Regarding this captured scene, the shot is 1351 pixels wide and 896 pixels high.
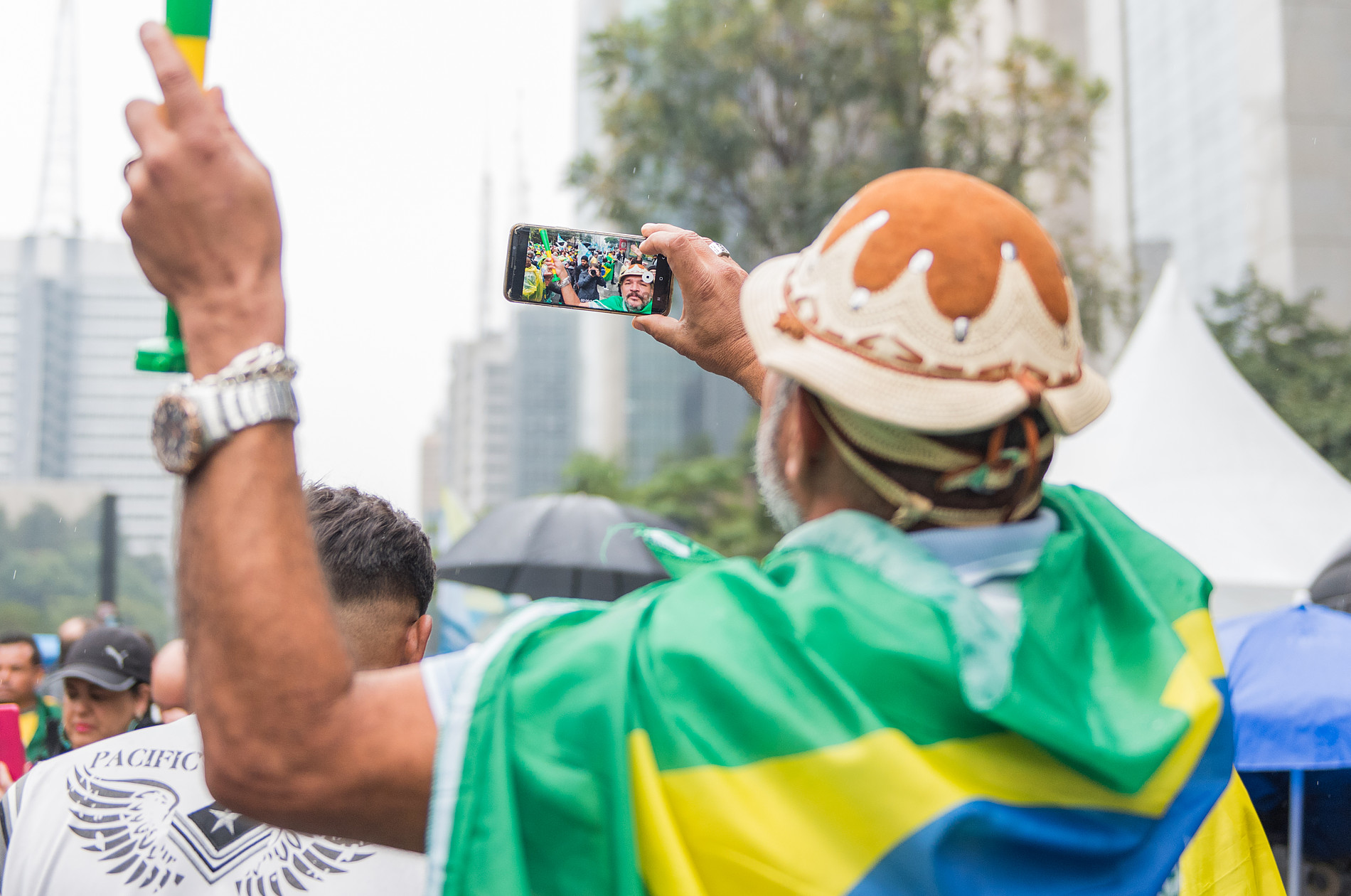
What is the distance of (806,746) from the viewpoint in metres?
1.04

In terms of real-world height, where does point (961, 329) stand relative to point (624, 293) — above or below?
below

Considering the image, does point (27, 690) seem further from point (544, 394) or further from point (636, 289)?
point (544, 394)

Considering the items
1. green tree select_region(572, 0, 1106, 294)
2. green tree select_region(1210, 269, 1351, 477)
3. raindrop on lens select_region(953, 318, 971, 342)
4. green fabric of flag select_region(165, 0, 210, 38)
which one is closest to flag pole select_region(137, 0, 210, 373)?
green fabric of flag select_region(165, 0, 210, 38)

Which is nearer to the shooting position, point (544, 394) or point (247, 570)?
point (247, 570)

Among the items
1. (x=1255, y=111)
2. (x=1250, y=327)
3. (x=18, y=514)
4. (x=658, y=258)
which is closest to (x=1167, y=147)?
(x=1255, y=111)

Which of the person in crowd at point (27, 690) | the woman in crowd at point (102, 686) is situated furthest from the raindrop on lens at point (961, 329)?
the person in crowd at point (27, 690)

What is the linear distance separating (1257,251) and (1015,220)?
24582 mm

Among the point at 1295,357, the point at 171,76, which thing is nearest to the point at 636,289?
the point at 171,76

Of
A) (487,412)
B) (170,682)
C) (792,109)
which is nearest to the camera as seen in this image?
(170,682)

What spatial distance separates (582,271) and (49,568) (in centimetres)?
1281

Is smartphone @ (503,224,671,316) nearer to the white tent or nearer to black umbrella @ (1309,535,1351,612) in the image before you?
black umbrella @ (1309,535,1351,612)

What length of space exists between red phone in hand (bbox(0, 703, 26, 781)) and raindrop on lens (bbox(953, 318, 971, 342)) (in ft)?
8.13

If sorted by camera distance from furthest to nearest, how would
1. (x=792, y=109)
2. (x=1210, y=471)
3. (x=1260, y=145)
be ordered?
(x=1260, y=145) → (x=792, y=109) → (x=1210, y=471)

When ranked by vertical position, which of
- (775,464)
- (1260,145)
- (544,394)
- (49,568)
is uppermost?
(544,394)
